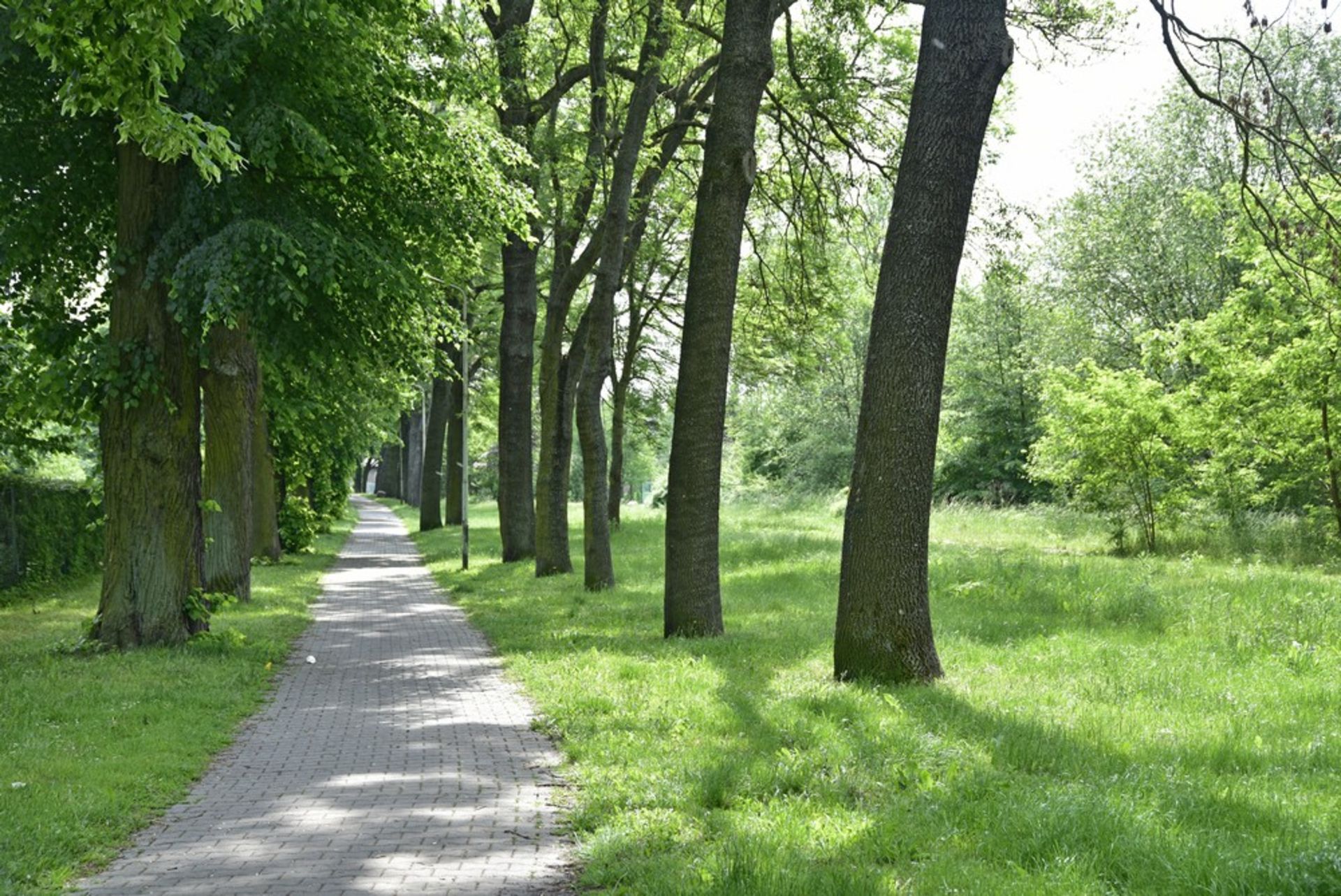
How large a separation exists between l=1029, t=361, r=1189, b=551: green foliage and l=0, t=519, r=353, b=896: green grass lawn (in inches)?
711

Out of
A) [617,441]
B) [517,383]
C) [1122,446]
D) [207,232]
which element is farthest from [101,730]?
[617,441]

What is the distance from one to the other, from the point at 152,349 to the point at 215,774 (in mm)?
6190

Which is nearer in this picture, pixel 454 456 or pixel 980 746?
pixel 980 746

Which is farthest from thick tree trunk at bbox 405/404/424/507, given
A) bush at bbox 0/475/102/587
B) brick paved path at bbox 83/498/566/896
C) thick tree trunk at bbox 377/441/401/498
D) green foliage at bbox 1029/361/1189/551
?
brick paved path at bbox 83/498/566/896

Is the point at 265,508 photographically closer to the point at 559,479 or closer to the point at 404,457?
the point at 559,479

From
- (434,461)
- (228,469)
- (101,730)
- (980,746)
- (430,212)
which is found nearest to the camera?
(980,746)

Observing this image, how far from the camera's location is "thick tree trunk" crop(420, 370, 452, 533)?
4084cm

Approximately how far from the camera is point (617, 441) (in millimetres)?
34000

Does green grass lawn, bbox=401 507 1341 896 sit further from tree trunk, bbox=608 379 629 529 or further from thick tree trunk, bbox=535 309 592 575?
tree trunk, bbox=608 379 629 529

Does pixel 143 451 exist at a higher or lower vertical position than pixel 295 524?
higher

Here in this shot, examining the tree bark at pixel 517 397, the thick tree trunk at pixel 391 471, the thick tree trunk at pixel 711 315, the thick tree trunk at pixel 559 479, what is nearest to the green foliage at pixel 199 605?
the thick tree trunk at pixel 711 315

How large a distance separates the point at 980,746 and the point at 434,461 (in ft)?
117

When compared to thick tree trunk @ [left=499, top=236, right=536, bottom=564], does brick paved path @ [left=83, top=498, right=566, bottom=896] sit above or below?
below

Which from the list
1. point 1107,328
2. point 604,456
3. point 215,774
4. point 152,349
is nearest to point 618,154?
point 604,456
